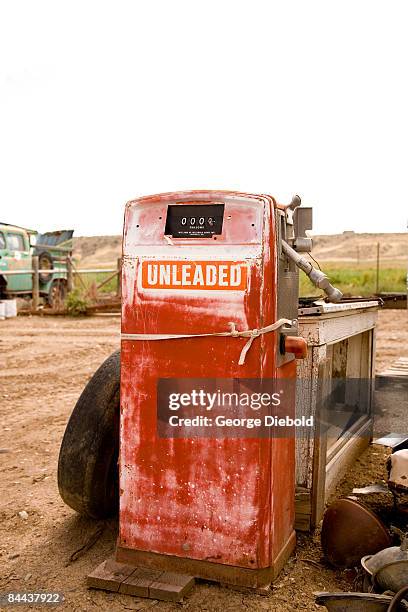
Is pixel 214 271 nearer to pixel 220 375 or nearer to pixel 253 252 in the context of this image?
pixel 253 252

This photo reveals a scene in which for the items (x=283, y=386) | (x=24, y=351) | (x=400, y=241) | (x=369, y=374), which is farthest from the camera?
(x=400, y=241)

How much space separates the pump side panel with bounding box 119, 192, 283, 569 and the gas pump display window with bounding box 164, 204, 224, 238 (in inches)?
1.2

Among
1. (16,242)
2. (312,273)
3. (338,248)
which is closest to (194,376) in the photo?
(312,273)

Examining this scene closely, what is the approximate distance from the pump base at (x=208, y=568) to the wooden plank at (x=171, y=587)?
5cm

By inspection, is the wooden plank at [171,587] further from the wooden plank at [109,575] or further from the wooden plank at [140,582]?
the wooden plank at [109,575]

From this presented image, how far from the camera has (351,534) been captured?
2.99 metres

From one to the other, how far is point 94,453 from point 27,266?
13771mm

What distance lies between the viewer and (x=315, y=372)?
340 cm

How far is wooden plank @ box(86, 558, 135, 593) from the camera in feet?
9.21

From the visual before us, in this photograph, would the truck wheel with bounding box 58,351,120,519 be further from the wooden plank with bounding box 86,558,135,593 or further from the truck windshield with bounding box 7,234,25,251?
the truck windshield with bounding box 7,234,25,251

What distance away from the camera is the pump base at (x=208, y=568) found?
2.77 meters

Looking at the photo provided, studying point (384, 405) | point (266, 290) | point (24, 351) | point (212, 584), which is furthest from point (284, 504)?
point (24, 351)

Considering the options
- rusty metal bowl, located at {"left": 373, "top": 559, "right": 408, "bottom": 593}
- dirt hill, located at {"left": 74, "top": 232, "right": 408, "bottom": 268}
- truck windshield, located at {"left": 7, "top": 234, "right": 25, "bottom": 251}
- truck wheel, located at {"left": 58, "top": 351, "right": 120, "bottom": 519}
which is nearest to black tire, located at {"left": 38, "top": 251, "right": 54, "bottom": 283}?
truck windshield, located at {"left": 7, "top": 234, "right": 25, "bottom": 251}

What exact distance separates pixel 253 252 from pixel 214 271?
19 cm
